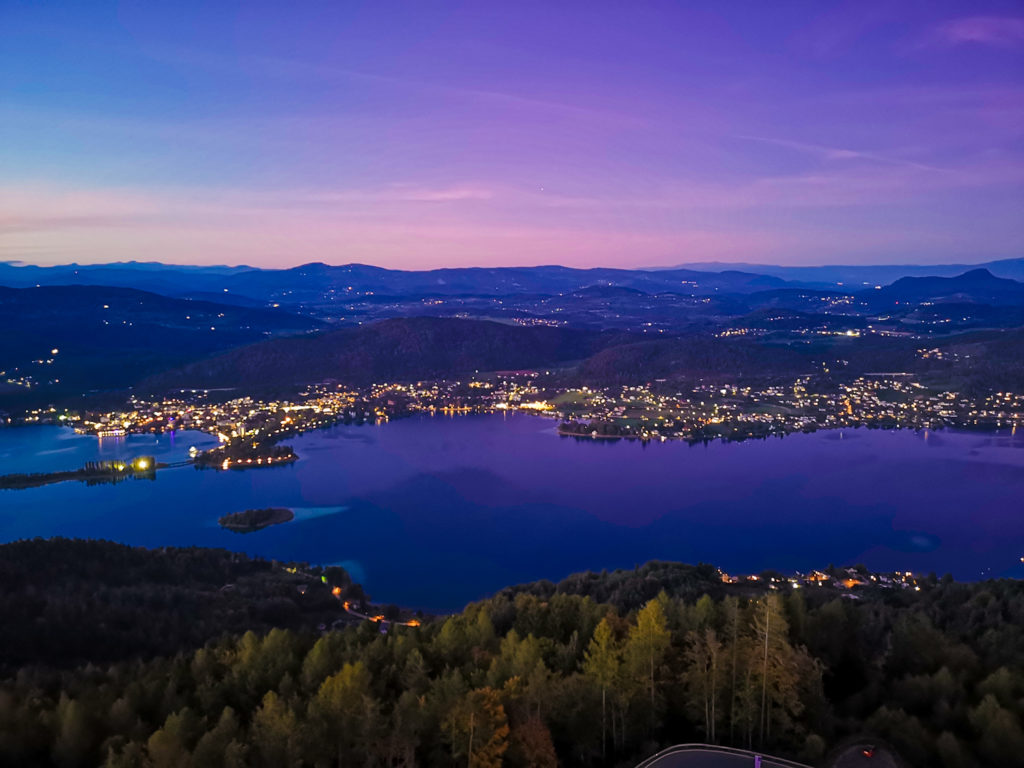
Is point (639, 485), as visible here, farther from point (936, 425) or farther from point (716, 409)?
point (936, 425)

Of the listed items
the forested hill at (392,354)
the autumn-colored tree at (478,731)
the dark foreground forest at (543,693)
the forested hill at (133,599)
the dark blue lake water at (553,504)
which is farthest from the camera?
the forested hill at (392,354)

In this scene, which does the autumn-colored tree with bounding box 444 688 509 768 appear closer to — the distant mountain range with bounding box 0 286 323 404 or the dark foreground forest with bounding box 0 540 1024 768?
the dark foreground forest with bounding box 0 540 1024 768

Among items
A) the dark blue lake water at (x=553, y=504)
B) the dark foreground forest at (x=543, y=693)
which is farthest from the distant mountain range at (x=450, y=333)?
the dark foreground forest at (x=543, y=693)

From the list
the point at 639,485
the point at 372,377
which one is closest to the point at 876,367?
the point at 639,485

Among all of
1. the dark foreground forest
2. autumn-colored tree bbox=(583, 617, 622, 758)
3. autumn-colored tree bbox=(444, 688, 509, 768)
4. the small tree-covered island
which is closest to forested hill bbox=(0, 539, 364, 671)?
the dark foreground forest

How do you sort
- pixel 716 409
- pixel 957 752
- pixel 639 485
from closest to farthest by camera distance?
pixel 957 752 < pixel 639 485 < pixel 716 409

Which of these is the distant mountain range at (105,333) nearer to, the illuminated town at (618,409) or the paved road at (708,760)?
the illuminated town at (618,409)
